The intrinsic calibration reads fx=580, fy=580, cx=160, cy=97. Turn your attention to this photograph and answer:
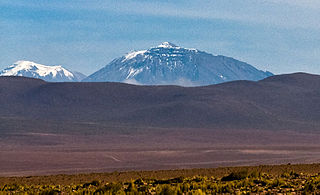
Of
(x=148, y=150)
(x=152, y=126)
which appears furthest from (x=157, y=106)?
(x=148, y=150)

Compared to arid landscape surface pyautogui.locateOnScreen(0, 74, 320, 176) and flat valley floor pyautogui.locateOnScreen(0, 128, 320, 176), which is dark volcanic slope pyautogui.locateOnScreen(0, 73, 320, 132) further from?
flat valley floor pyautogui.locateOnScreen(0, 128, 320, 176)

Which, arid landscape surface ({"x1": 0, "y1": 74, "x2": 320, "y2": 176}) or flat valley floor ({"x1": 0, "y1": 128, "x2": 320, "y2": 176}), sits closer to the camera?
flat valley floor ({"x1": 0, "y1": 128, "x2": 320, "y2": 176})

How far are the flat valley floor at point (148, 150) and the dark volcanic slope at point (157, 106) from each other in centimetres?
1329

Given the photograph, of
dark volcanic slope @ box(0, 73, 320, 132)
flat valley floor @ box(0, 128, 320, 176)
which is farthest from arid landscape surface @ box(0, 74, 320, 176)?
dark volcanic slope @ box(0, 73, 320, 132)

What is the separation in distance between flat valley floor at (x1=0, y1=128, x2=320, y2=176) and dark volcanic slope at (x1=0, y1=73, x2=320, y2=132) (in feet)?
43.6

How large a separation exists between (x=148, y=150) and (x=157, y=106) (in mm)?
67574

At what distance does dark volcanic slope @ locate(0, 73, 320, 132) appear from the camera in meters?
140

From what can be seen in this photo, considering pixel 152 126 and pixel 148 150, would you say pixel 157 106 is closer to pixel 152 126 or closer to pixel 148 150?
pixel 152 126

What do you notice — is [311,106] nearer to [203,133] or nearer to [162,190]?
[203,133]

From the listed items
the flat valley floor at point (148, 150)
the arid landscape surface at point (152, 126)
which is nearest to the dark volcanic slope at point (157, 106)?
the arid landscape surface at point (152, 126)

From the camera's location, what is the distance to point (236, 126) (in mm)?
140250

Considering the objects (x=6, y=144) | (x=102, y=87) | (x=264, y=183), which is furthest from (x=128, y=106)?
(x=264, y=183)

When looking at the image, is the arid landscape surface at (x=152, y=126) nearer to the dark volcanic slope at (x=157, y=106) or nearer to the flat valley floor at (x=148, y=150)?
the flat valley floor at (x=148, y=150)

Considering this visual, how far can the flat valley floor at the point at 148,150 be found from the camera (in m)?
70.4
